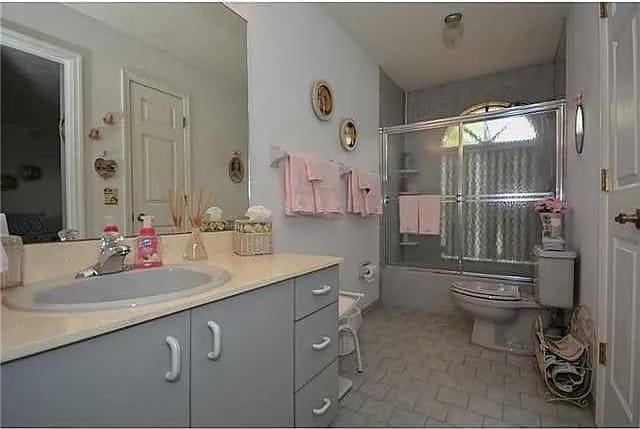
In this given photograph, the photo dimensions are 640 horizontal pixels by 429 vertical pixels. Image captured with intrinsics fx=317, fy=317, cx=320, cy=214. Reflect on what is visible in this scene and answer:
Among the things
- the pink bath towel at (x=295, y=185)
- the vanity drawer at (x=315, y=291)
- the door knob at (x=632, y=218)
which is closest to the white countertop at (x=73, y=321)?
the vanity drawer at (x=315, y=291)

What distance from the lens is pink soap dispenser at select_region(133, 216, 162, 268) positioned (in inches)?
44.9

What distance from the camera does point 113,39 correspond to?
1.13 metres

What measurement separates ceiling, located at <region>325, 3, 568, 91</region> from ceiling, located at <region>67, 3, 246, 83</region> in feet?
3.34

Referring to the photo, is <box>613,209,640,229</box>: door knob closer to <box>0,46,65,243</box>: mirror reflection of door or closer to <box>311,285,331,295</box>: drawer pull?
<box>311,285,331,295</box>: drawer pull

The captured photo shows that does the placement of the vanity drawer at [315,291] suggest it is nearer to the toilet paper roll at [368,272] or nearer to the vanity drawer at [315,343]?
the vanity drawer at [315,343]

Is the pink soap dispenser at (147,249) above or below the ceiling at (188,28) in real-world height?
below

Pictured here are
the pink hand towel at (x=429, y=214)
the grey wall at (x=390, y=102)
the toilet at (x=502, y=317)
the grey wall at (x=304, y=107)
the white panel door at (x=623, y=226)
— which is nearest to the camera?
the white panel door at (x=623, y=226)

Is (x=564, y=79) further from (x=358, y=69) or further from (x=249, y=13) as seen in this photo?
(x=249, y=13)

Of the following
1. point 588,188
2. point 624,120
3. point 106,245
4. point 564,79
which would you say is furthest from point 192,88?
point 564,79

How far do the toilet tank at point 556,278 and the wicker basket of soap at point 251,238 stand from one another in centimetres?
166

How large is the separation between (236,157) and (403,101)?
2860 mm

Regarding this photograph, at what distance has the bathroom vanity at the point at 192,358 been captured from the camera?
55 cm

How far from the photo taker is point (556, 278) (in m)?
1.90

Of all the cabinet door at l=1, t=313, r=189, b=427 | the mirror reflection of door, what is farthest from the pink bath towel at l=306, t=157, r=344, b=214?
the cabinet door at l=1, t=313, r=189, b=427
